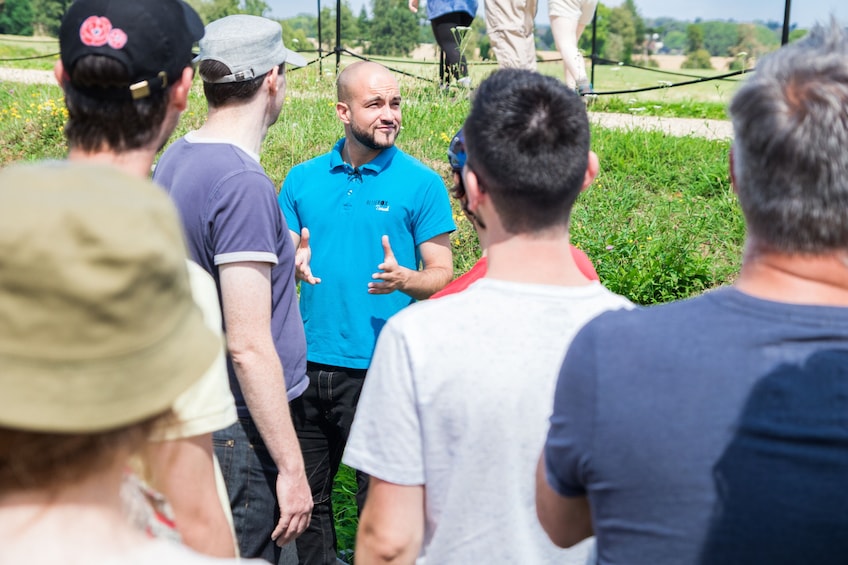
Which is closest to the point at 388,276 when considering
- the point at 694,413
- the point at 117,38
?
the point at 117,38

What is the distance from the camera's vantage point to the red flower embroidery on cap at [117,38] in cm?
191

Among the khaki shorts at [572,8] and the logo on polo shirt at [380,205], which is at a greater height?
the khaki shorts at [572,8]

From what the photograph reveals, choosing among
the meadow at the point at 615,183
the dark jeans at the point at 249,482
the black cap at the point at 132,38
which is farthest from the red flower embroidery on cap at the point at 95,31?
the meadow at the point at 615,183

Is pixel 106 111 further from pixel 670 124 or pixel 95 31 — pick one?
pixel 670 124

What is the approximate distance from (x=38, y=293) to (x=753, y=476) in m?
1.03

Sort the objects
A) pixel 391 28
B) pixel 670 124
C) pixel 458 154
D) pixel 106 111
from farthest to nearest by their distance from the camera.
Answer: pixel 391 28 → pixel 670 124 → pixel 458 154 → pixel 106 111

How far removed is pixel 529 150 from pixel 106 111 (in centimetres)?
89

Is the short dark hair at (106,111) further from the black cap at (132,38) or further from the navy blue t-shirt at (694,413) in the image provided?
the navy blue t-shirt at (694,413)

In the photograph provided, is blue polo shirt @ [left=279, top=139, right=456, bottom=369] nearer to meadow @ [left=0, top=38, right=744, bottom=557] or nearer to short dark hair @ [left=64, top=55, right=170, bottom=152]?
meadow @ [left=0, top=38, right=744, bottom=557]

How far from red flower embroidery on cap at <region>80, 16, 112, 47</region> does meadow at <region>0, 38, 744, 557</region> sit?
2941 millimetres

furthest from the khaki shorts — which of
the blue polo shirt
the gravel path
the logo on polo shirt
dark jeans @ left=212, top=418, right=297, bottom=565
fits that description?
dark jeans @ left=212, top=418, right=297, bottom=565

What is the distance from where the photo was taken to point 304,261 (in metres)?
3.32

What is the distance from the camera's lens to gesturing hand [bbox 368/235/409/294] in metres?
3.22

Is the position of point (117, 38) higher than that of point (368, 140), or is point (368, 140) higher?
point (117, 38)
